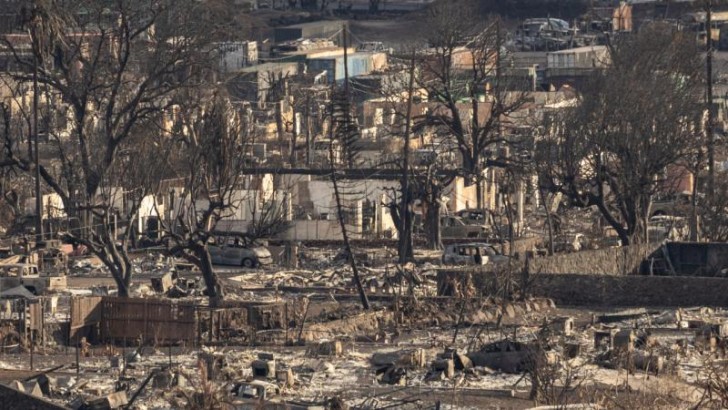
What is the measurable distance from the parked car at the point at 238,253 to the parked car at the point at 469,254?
3.16 meters

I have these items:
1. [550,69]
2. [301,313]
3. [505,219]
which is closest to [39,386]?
[301,313]

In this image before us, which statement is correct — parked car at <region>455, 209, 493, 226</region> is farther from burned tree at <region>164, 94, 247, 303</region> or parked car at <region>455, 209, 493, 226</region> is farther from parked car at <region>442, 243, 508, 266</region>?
parked car at <region>442, 243, 508, 266</region>

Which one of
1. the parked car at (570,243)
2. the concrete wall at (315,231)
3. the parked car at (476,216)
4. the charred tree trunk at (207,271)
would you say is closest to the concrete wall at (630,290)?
the charred tree trunk at (207,271)

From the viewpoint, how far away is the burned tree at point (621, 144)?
3784cm

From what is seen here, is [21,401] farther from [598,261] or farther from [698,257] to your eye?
[698,257]

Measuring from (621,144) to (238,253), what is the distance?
852 centimetres

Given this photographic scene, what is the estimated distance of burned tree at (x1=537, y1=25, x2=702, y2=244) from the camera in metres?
37.8

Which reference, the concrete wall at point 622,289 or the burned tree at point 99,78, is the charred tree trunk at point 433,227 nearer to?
the burned tree at point 99,78

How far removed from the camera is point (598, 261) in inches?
1251

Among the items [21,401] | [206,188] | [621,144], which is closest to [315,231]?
[621,144]

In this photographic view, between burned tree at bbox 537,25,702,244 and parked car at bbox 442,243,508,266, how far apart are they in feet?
8.64

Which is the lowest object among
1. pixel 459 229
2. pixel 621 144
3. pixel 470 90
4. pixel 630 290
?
pixel 630 290

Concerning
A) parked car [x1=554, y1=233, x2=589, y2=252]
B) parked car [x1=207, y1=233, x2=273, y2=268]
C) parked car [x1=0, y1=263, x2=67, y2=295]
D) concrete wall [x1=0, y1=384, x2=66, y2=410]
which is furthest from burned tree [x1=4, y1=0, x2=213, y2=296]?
concrete wall [x1=0, y1=384, x2=66, y2=410]

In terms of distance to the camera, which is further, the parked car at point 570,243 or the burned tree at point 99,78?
the parked car at point 570,243
